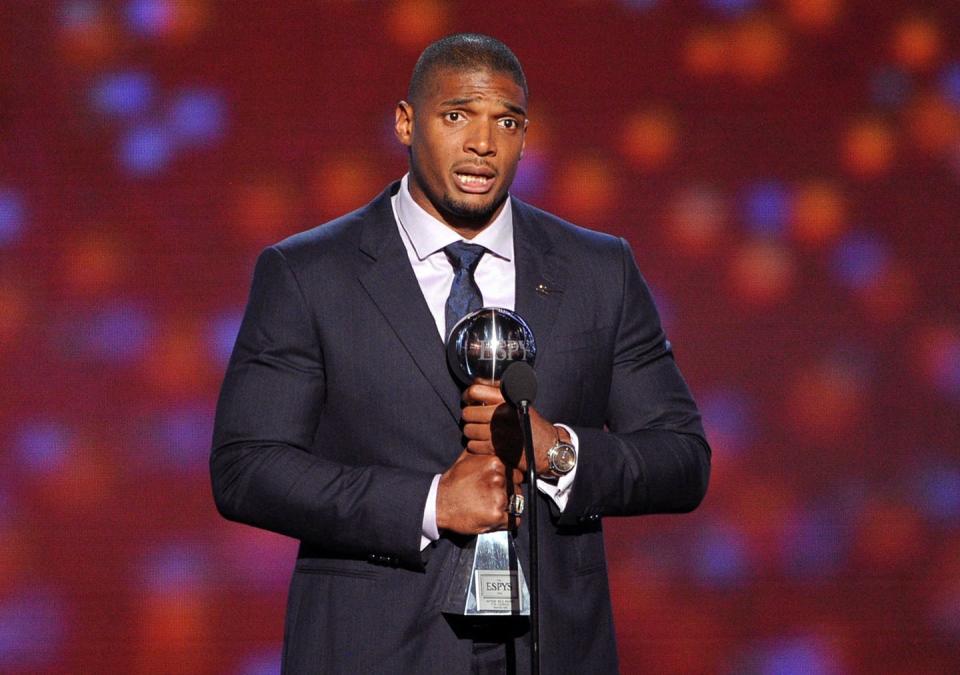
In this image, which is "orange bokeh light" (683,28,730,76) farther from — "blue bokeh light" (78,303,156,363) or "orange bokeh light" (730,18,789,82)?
"blue bokeh light" (78,303,156,363)

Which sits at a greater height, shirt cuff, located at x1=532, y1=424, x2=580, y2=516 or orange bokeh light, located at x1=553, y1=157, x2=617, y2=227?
orange bokeh light, located at x1=553, y1=157, x2=617, y2=227

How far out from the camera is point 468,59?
193 cm

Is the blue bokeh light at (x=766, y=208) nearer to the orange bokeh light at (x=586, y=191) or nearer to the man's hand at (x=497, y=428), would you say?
the orange bokeh light at (x=586, y=191)

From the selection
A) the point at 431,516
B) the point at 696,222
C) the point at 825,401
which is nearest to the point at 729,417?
the point at 825,401

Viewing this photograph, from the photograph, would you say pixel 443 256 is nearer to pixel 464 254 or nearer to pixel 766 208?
pixel 464 254

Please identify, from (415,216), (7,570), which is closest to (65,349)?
(7,570)

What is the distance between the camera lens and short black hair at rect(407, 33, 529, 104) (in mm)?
1923

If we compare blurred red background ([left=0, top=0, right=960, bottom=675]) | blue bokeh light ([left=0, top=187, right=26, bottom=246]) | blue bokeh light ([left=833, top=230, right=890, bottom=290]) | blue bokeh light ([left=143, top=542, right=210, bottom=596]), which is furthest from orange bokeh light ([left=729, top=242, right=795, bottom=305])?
blue bokeh light ([left=0, top=187, right=26, bottom=246])

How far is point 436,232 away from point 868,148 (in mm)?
1481

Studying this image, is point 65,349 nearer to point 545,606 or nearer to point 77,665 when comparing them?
point 77,665

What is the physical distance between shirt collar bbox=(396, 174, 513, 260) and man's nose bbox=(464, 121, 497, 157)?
119 millimetres

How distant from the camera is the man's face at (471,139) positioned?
1.89m

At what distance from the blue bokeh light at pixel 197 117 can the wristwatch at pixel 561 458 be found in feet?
4.77

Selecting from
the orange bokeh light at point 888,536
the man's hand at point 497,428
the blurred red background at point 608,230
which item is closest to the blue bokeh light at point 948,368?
the blurred red background at point 608,230
